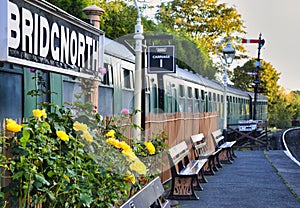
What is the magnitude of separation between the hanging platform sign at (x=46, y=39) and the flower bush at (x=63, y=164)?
0.42 m

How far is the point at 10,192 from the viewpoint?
12.8ft

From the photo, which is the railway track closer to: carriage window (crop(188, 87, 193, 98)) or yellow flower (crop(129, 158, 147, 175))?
carriage window (crop(188, 87, 193, 98))

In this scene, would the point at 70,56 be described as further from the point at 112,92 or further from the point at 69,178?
the point at 112,92

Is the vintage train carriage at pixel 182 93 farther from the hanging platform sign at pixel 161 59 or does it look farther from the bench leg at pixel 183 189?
the bench leg at pixel 183 189

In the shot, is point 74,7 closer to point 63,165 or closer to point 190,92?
point 190,92

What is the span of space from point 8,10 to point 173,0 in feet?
138

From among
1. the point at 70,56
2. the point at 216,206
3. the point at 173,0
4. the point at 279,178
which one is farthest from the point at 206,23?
the point at 70,56

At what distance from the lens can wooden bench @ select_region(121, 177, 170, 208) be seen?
485 cm

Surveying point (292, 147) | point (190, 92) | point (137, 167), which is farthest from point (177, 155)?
point (292, 147)

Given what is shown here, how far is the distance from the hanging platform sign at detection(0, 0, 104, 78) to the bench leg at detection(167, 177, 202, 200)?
371 cm

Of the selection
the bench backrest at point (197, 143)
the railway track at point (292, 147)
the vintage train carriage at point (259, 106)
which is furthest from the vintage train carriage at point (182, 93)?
the vintage train carriage at point (259, 106)

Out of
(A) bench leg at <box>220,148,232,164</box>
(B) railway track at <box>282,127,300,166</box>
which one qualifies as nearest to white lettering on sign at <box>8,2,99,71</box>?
(A) bench leg at <box>220,148,232,164</box>

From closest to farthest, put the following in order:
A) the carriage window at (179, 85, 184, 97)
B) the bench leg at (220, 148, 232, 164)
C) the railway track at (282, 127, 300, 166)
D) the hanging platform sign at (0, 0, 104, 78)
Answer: the hanging platform sign at (0, 0, 104, 78) → the bench leg at (220, 148, 232, 164) → the carriage window at (179, 85, 184, 97) → the railway track at (282, 127, 300, 166)

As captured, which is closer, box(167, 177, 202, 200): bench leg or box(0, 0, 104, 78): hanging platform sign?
box(0, 0, 104, 78): hanging platform sign
